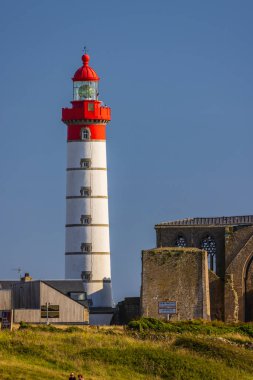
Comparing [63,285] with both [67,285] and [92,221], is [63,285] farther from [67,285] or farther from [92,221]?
[92,221]

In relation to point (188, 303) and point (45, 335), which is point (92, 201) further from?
point (45, 335)

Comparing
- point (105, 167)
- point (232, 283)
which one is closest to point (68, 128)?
point (105, 167)

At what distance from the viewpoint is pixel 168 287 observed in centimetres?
5978

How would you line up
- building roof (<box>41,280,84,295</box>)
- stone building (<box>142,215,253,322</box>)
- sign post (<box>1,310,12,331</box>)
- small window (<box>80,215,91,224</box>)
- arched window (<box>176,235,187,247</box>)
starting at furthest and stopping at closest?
small window (<box>80,215,91,224</box>)
arched window (<box>176,235,187,247</box>)
building roof (<box>41,280,84,295</box>)
stone building (<box>142,215,253,322</box>)
sign post (<box>1,310,12,331</box>)

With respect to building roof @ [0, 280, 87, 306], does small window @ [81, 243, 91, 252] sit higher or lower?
higher

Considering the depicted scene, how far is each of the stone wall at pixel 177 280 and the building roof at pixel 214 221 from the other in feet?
16.4

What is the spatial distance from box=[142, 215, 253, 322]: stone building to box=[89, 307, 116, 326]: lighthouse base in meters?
4.01

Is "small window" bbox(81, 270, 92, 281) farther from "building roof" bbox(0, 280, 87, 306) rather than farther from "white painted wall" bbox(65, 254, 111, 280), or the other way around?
"building roof" bbox(0, 280, 87, 306)

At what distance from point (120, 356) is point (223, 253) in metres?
21.8

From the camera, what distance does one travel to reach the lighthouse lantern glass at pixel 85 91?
69.7m

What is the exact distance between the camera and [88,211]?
6744cm

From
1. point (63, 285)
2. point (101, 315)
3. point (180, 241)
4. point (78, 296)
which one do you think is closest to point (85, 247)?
point (101, 315)

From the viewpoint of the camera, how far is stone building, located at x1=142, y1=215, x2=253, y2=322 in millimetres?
61500

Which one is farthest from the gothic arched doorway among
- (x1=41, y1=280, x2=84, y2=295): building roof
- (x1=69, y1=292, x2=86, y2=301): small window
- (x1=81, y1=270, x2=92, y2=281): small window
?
(x1=81, y1=270, x2=92, y2=281): small window
